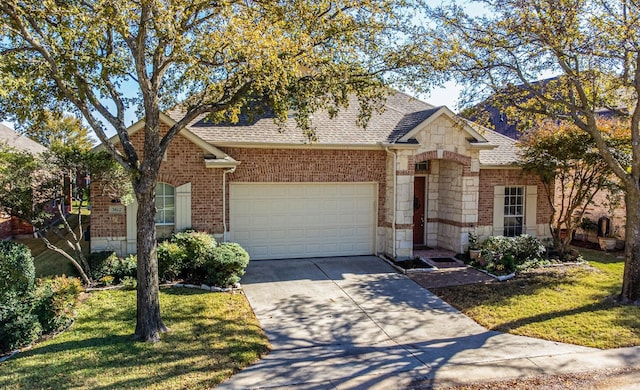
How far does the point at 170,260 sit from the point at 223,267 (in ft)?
4.31

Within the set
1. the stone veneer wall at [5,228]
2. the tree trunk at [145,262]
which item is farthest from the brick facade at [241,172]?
the stone veneer wall at [5,228]

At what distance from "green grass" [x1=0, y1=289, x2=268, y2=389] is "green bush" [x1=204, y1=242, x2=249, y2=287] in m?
1.04

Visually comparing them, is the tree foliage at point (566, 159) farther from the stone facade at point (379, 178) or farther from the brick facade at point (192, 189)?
the brick facade at point (192, 189)

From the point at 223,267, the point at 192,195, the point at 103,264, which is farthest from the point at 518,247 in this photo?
the point at 103,264

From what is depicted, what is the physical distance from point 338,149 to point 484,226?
19.0ft

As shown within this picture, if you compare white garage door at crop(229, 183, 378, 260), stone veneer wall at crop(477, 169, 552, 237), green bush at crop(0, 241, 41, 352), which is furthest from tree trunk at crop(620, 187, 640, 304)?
green bush at crop(0, 241, 41, 352)

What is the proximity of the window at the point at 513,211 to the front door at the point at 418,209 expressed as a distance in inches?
112

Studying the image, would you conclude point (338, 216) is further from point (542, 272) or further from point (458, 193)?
point (542, 272)

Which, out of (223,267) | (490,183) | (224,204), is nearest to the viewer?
(223,267)

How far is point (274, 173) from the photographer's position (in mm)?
13094

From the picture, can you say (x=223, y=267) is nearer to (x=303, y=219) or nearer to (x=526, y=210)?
(x=303, y=219)

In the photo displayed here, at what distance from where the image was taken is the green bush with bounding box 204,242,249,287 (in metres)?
10.5

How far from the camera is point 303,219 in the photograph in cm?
1367

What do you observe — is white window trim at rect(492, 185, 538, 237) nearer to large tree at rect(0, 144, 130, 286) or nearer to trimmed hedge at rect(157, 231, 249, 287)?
trimmed hedge at rect(157, 231, 249, 287)
